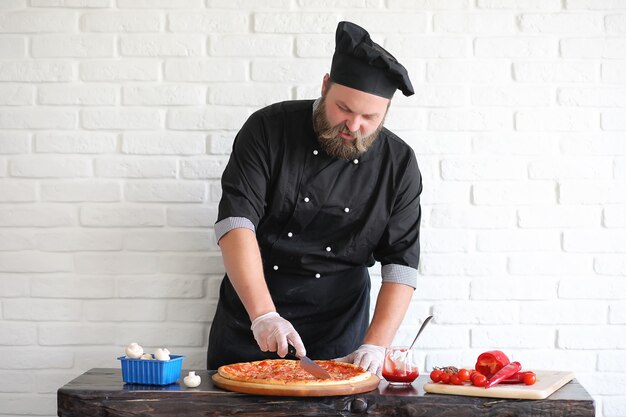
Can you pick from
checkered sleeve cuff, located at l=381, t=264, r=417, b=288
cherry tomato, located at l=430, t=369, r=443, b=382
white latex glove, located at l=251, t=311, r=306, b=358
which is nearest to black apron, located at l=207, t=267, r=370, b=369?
checkered sleeve cuff, located at l=381, t=264, r=417, b=288

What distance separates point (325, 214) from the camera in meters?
3.08

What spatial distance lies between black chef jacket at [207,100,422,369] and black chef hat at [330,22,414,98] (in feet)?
0.97

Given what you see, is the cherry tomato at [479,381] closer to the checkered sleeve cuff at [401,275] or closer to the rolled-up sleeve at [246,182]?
the checkered sleeve cuff at [401,275]

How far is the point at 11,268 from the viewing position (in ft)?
11.4

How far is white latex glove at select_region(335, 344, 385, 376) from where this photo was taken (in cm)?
276

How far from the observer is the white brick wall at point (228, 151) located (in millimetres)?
3434

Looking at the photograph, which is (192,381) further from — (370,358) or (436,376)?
(436,376)

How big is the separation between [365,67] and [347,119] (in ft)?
0.62

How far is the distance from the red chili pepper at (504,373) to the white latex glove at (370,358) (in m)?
0.42

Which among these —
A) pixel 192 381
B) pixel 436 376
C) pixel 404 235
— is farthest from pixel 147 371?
pixel 404 235

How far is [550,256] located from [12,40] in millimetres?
2391

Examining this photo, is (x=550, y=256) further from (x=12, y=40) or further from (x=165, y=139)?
(x=12, y=40)

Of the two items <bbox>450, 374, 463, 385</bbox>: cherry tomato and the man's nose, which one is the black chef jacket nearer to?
the man's nose

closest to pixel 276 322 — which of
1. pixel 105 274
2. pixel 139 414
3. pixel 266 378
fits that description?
pixel 266 378
